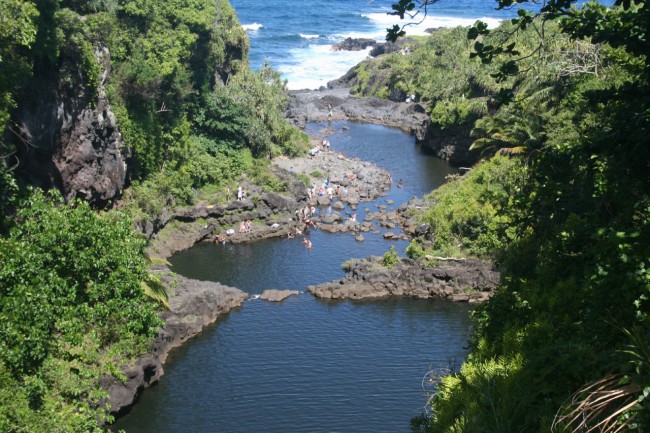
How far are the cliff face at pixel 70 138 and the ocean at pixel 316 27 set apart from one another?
65999 millimetres

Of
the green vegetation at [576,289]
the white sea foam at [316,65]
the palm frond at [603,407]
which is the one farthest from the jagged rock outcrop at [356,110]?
the palm frond at [603,407]

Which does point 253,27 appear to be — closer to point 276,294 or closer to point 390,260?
point 390,260

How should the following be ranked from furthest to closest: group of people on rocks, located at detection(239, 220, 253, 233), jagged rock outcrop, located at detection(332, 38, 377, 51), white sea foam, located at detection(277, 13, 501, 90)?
1. jagged rock outcrop, located at detection(332, 38, 377, 51)
2. white sea foam, located at detection(277, 13, 501, 90)
3. group of people on rocks, located at detection(239, 220, 253, 233)

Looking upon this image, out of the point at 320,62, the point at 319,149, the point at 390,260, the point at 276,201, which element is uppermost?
the point at 320,62

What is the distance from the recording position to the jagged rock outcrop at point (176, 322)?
29719mm

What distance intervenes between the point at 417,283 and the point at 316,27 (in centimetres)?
12538

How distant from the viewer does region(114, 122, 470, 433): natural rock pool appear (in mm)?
29516

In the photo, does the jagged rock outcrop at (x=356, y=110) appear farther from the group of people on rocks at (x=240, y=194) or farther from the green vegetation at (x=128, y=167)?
the group of people on rocks at (x=240, y=194)

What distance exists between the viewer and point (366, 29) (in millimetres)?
157375

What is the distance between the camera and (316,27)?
159m

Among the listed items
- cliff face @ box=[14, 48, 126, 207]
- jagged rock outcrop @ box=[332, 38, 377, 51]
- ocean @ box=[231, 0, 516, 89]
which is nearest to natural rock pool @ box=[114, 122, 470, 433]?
cliff face @ box=[14, 48, 126, 207]

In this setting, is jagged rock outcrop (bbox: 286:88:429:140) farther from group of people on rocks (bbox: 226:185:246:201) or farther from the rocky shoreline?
group of people on rocks (bbox: 226:185:246:201)

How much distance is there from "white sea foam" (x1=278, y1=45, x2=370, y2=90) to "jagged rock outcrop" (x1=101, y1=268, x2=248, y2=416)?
7003 centimetres

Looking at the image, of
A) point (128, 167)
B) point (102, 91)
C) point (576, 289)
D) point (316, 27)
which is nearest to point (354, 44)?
point (316, 27)
